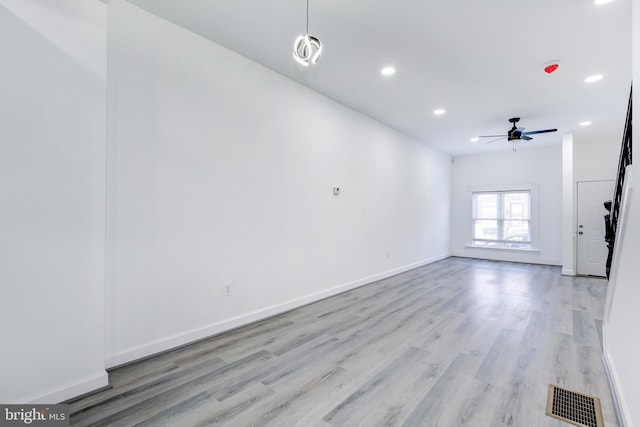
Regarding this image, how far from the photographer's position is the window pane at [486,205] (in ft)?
26.3

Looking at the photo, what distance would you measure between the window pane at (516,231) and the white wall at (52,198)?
8.85 metres

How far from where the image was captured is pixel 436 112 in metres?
4.93

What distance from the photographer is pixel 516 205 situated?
7.67 metres

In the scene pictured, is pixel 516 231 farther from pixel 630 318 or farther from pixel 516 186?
pixel 630 318

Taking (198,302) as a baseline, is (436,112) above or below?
above

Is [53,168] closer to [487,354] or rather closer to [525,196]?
[487,354]

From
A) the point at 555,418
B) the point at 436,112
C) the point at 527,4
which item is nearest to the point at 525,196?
the point at 436,112

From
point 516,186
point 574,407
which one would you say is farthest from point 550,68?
point 516,186

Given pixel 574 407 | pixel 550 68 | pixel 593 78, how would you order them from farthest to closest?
pixel 593 78, pixel 550 68, pixel 574 407

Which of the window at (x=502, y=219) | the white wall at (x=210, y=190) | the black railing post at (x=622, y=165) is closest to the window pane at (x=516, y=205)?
the window at (x=502, y=219)

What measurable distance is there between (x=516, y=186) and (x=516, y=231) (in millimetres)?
1218

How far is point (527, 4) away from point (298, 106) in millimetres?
2525

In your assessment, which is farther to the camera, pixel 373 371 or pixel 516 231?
pixel 516 231

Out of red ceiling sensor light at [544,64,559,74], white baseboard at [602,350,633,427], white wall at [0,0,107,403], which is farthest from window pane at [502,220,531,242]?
white wall at [0,0,107,403]
